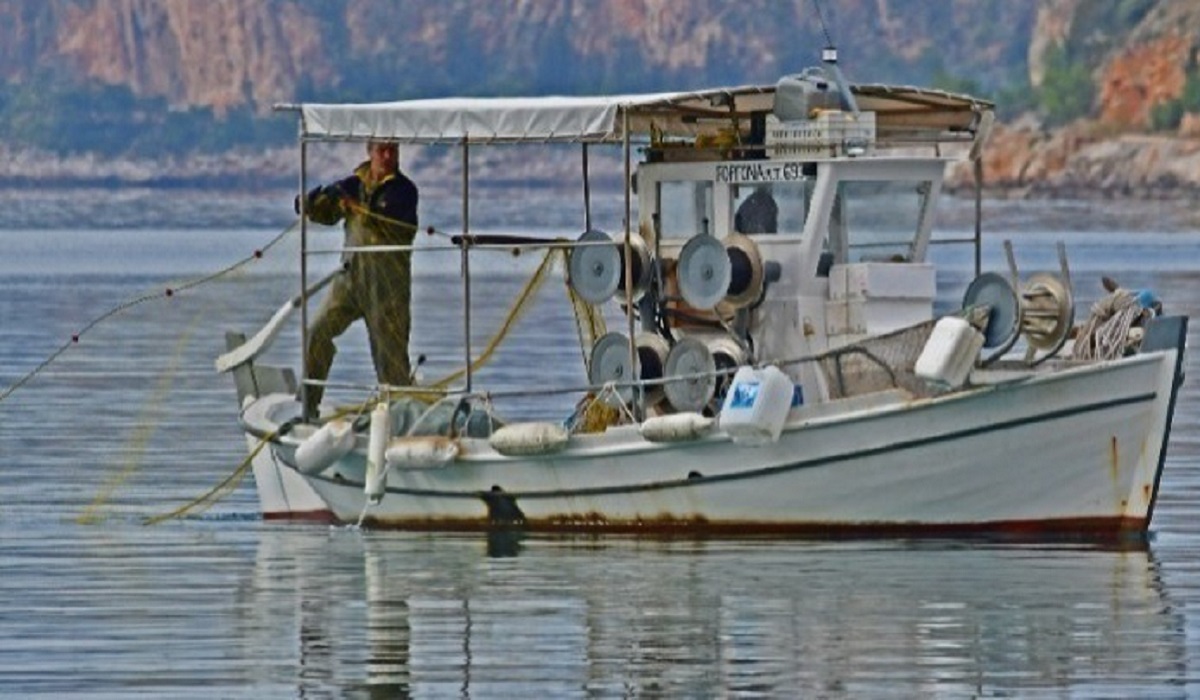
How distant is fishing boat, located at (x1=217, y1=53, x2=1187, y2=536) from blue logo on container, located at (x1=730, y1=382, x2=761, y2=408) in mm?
19

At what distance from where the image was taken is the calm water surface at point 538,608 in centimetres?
2128

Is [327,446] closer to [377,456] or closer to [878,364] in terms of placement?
[377,456]

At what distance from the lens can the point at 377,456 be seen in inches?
1133

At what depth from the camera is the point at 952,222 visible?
151500mm

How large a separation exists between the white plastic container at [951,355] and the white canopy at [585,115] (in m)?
2.46

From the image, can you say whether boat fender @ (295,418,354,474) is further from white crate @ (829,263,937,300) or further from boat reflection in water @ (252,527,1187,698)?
white crate @ (829,263,937,300)

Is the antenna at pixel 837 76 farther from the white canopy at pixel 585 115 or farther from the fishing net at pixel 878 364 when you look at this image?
the fishing net at pixel 878 364

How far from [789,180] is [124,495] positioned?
23.2 ft

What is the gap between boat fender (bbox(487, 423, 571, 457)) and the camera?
27.8 meters

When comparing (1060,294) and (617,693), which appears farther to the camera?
(1060,294)

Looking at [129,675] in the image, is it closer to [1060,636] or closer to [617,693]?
[617,693]

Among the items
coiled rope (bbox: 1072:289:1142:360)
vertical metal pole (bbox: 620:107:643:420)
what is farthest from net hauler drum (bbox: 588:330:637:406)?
coiled rope (bbox: 1072:289:1142:360)


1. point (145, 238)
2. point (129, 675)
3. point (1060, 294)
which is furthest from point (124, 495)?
point (145, 238)

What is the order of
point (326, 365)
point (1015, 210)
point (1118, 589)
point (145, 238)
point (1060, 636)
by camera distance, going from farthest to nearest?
1. point (1015, 210)
2. point (145, 238)
3. point (326, 365)
4. point (1118, 589)
5. point (1060, 636)
